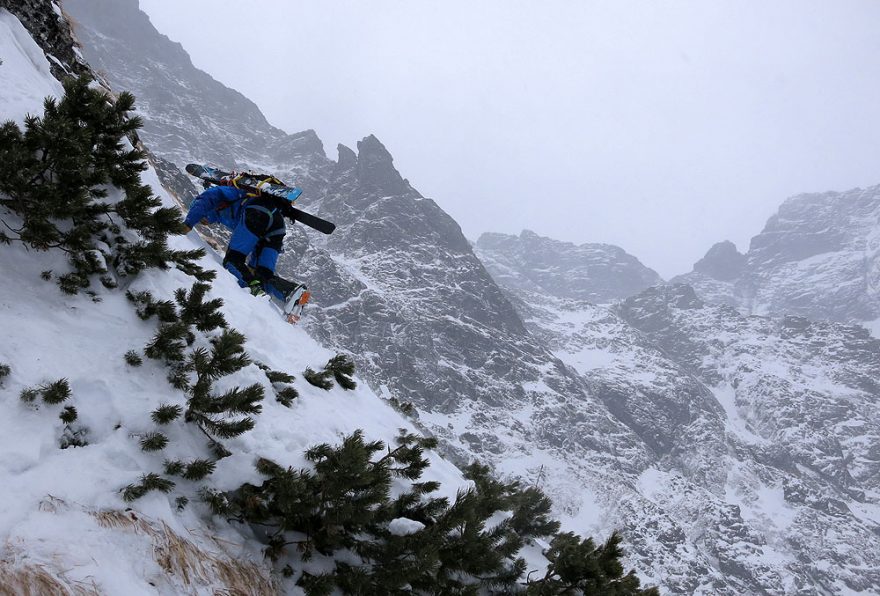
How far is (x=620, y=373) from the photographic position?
14038cm

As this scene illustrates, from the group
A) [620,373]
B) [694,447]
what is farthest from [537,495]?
[620,373]

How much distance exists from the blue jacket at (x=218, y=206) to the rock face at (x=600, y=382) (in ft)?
206

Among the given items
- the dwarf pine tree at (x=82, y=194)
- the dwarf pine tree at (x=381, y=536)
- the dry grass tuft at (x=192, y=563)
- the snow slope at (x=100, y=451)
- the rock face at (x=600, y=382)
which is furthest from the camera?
the rock face at (x=600, y=382)

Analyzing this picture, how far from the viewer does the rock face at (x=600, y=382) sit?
86938mm

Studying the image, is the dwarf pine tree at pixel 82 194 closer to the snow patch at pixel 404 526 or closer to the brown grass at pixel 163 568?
the brown grass at pixel 163 568

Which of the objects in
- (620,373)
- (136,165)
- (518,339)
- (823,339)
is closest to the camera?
(136,165)

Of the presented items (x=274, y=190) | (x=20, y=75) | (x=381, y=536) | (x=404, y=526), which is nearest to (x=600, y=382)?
(x=274, y=190)

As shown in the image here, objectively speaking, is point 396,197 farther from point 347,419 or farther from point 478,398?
point 347,419

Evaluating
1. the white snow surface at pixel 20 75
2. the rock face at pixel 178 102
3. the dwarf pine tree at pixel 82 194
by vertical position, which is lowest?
the dwarf pine tree at pixel 82 194

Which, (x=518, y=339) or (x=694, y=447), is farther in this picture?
(x=518, y=339)

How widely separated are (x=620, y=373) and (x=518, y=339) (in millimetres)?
32524

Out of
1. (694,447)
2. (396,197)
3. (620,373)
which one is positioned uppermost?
(396,197)

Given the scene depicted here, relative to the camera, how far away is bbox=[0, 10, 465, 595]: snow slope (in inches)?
98.6

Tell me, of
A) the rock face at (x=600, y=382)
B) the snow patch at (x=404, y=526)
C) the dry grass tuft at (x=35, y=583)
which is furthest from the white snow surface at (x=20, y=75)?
the rock face at (x=600, y=382)
